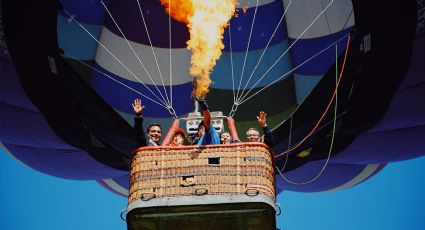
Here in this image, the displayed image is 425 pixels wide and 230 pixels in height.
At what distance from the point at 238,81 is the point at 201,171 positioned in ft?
10.5


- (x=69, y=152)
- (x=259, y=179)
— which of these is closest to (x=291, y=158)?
(x=69, y=152)

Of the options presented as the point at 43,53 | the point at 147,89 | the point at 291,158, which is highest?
the point at 147,89

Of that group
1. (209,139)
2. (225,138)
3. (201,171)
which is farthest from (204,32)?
(201,171)

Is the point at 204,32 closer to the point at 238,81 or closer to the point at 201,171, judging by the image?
the point at 238,81

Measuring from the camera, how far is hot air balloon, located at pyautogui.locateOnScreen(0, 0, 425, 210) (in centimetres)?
511

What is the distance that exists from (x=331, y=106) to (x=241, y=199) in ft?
6.79

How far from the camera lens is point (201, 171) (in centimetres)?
379

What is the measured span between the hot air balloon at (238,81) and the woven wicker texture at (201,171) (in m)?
1.49

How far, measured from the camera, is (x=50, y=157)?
20.3 feet

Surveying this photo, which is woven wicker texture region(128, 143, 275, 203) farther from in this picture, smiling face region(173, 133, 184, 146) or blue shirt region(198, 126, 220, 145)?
smiling face region(173, 133, 184, 146)

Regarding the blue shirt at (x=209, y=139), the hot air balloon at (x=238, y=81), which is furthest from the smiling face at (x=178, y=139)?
the hot air balloon at (x=238, y=81)

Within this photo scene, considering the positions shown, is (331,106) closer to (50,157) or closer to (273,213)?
(273,213)

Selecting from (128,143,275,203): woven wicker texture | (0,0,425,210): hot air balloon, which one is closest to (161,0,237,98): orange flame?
(0,0,425,210): hot air balloon

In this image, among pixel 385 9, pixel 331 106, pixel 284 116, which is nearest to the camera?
pixel 385 9
